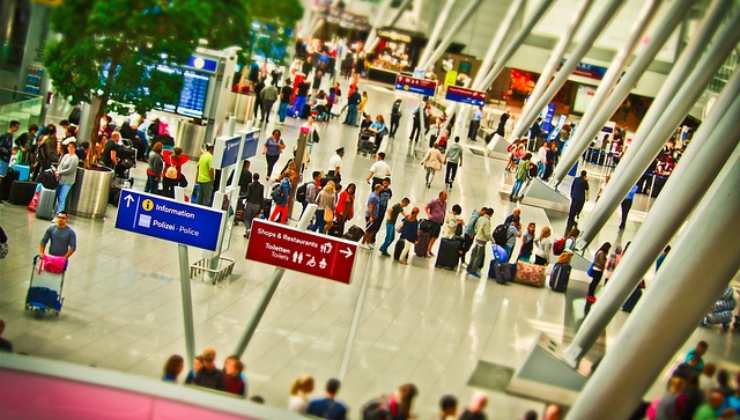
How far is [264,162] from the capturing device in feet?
112

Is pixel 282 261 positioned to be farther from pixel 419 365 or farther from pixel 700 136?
pixel 700 136

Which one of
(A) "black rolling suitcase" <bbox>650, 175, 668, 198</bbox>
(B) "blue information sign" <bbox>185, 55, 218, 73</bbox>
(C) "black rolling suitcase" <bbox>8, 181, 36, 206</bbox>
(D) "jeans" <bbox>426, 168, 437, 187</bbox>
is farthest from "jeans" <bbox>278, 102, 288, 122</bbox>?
(C) "black rolling suitcase" <bbox>8, 181, 36, 206</bbox>

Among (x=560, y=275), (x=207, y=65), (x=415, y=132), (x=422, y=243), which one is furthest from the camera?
(x=415, y=132)

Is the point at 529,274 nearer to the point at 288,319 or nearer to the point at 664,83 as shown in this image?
the point at 288,319

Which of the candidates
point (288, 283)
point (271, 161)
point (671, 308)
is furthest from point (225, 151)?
point (271, 161)

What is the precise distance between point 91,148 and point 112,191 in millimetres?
1083

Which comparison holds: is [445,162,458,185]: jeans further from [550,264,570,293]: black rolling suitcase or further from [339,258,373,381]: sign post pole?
[339,258,373,381]: sign post pole

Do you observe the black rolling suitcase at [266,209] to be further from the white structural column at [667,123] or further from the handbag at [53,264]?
the white structural column at [667,123]

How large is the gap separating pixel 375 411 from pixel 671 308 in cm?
407

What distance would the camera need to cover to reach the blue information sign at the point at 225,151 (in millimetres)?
20281

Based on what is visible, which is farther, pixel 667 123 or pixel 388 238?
pixel 667 123

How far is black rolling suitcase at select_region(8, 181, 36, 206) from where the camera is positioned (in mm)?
23797

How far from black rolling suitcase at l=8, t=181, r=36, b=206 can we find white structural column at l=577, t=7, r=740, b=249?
14256 mm

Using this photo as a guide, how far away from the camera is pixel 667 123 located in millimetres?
30250
